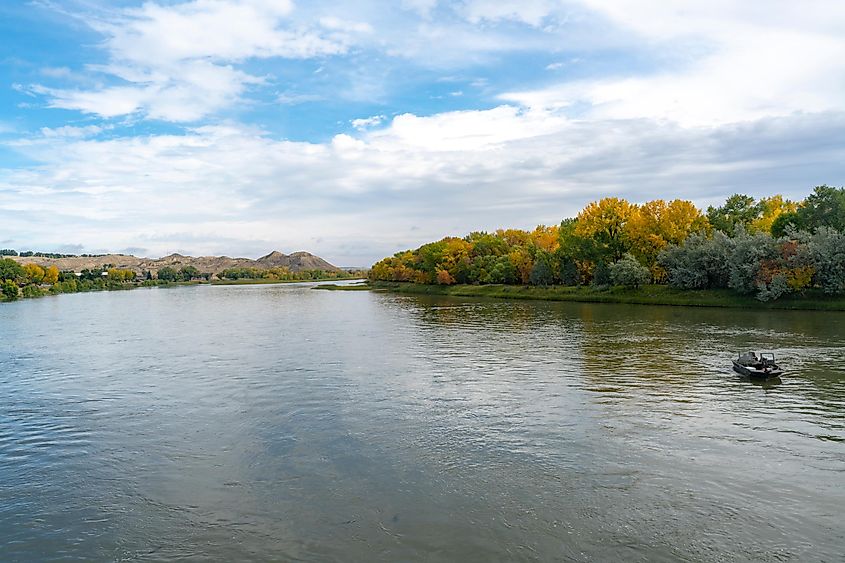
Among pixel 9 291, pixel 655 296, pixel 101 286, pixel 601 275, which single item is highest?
pixel 601 275

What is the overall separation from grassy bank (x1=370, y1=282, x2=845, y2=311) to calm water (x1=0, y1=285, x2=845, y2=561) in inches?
755

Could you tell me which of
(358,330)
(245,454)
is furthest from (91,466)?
(358,330)

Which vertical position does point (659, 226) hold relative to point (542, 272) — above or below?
above

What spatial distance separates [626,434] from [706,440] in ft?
6.87

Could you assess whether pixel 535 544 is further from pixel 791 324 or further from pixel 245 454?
pixel 791 324

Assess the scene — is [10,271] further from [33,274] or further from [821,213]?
[821,213]

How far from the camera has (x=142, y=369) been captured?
28.6 meters

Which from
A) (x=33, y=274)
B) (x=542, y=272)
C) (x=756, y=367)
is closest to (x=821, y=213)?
(x=542, y=272)

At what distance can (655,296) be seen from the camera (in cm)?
5972

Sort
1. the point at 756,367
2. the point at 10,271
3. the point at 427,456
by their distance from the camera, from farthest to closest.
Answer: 1. the point at 10,271
2. the point at 756,367
3. the point at 427,456

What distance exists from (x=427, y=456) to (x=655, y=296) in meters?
50.9

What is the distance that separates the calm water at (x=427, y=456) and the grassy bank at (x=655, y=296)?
63.0ft

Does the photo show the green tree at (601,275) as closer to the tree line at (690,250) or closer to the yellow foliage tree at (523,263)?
the tree line at (690,250)

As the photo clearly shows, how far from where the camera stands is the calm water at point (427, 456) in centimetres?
1080
